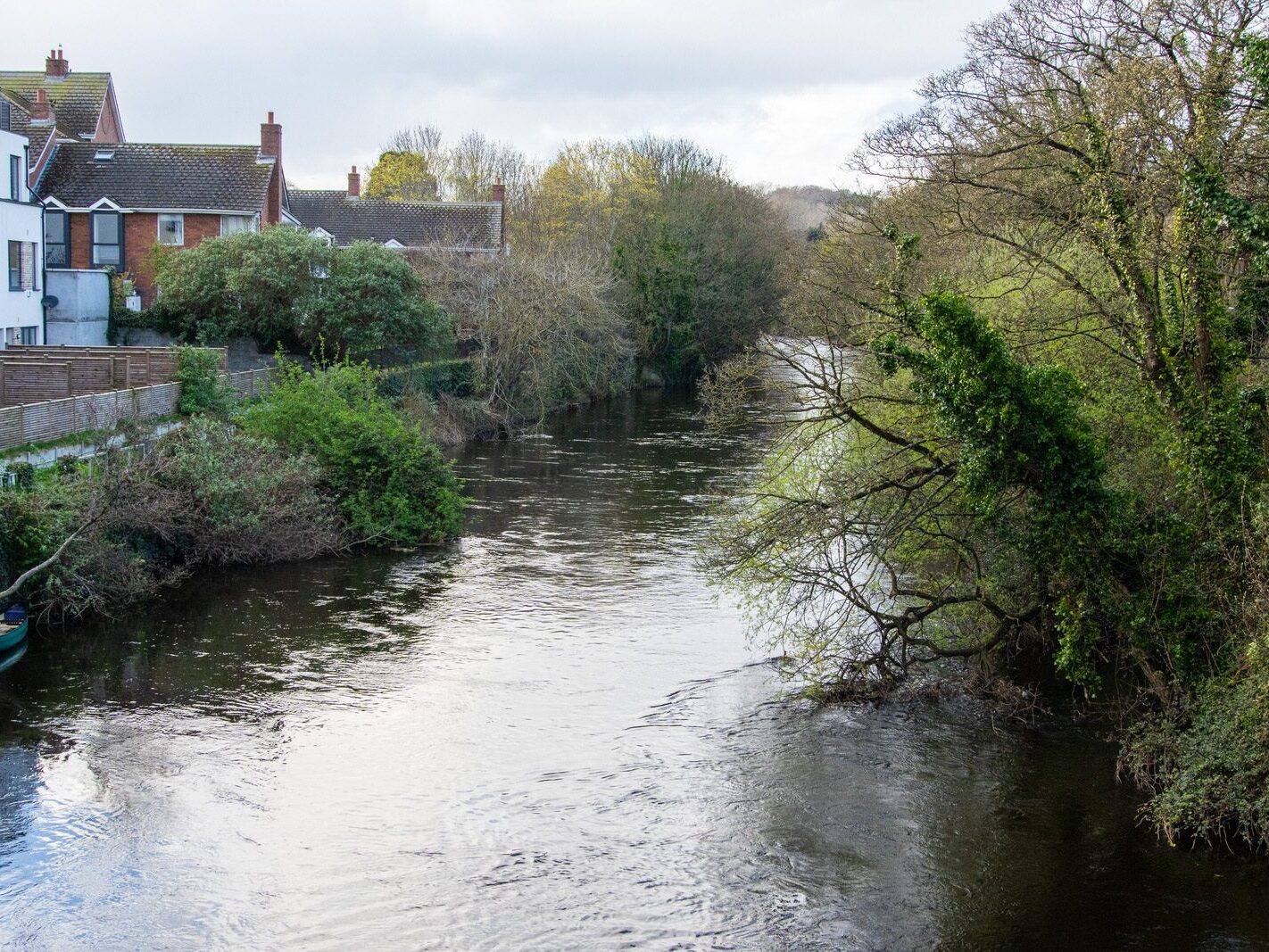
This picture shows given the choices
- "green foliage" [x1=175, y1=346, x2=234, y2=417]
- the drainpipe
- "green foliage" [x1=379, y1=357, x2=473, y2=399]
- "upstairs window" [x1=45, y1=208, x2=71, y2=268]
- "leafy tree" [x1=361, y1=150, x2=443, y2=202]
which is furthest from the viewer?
"leafy tree" [x1=361, y1=150, x2=443, y2=202]

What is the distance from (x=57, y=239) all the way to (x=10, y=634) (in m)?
32.1

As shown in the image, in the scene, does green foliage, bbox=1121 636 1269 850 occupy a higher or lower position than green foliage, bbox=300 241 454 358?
lower

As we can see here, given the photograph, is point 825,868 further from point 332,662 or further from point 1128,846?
point 332,662

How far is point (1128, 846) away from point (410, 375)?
33.2 m

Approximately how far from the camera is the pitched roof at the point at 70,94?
169ft

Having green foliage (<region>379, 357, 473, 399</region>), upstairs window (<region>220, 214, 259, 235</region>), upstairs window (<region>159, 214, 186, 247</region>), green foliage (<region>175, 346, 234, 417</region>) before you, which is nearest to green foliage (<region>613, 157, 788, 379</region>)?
green foliage (<region>379, 357, 473, 399</region>)

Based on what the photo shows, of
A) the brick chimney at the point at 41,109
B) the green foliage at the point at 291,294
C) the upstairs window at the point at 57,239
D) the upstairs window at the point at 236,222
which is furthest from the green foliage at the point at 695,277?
the brick chimney at the point at 41,109

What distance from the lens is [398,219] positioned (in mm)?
65125

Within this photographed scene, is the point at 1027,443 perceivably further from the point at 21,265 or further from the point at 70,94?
the point at 70,94

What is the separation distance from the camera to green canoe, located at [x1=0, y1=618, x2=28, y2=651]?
1994 centimetres

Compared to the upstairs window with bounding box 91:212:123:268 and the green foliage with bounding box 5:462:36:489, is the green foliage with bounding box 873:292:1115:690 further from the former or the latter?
the upstairs window with bounding box 91:212:123:268

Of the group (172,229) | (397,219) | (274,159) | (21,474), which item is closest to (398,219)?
(397,219)

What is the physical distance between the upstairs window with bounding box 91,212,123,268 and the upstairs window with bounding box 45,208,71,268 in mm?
960

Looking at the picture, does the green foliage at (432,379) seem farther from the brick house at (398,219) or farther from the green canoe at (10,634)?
the green canoe at (10,634)
